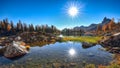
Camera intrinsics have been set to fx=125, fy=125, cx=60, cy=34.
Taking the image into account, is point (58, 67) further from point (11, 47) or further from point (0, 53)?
point (0, 53)

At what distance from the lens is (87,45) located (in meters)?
38.4

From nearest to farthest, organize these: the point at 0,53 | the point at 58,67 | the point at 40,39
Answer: the point at 58,67 < the point at 0,53 < the point at 40,39

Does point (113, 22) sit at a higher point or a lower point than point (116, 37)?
higher

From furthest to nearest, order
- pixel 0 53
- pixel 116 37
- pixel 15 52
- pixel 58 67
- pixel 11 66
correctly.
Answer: pixel 116 37 < pixel 0 53 < pixel 15 52 < pixel 11 66 < pixel 58 67

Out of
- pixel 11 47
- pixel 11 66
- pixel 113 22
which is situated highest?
pixel 113 22

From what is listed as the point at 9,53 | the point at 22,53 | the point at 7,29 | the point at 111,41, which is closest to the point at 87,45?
the point at 111,41

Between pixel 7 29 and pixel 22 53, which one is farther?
→ pixel 7 29

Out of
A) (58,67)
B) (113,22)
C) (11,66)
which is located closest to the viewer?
(58,67)

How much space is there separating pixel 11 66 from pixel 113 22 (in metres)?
119

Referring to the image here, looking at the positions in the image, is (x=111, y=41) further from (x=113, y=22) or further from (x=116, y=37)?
(x=113, y=22)

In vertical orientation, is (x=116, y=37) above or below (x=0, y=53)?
above

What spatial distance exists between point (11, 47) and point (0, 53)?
398 cm

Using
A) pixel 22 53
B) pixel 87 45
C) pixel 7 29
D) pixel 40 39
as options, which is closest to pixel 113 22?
pixel 40 39

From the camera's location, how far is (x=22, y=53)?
88.8ft
